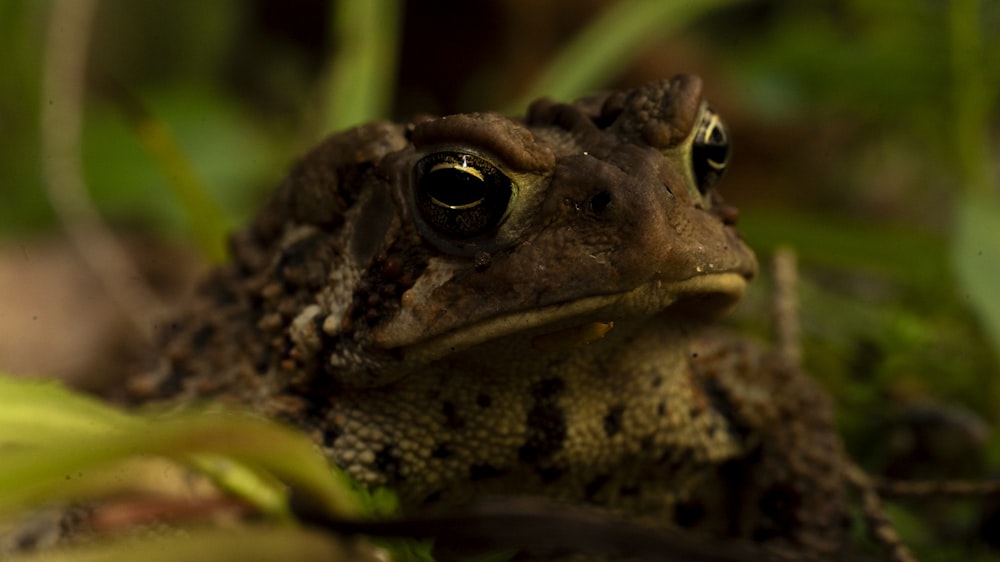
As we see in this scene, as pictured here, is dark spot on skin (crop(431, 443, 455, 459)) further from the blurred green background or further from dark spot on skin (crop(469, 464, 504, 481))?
the blurred green background

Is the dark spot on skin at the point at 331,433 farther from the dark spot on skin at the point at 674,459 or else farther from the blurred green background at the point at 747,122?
the blurred green background at the point at 747,122

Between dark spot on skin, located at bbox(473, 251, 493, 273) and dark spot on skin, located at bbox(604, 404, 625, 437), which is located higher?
dark spot on skin, located at bbox(473, 251, 493, 273)

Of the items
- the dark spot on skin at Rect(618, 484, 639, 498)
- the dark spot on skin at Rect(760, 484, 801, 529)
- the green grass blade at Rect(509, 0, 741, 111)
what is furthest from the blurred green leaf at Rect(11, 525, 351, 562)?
the green grass blade at Rect(509, 0, 741, 111)

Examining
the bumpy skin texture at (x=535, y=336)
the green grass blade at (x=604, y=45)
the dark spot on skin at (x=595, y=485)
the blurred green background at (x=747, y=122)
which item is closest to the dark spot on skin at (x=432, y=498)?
the bumpy skin texture at (x=535, y=336)

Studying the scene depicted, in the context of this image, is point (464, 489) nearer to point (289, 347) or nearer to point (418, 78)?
point (289, 347)

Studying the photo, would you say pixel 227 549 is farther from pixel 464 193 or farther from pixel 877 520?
pixel 877 520

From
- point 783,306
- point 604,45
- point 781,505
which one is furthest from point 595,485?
point 604,45
